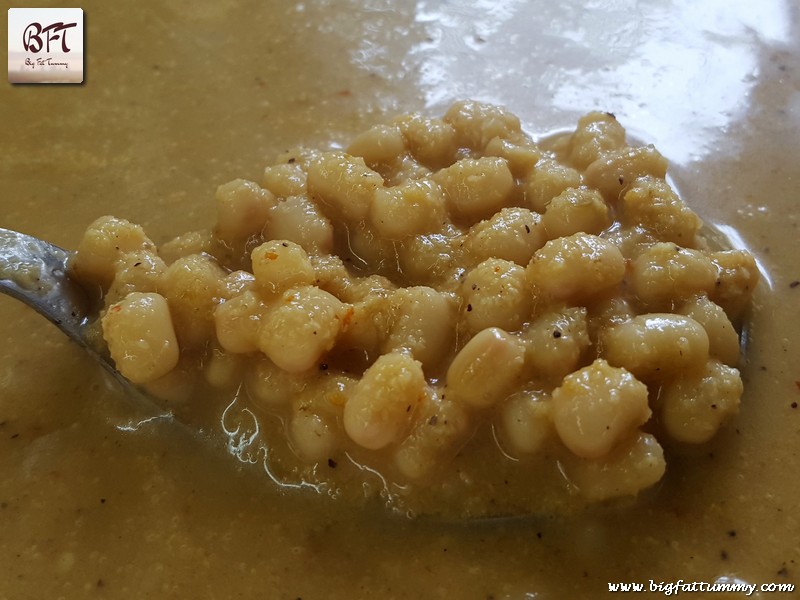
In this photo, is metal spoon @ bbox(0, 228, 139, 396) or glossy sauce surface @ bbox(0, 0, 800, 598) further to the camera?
metal spoon @ bbox(0, 228, 139, 396)

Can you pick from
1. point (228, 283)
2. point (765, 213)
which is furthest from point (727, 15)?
point (228, 283)

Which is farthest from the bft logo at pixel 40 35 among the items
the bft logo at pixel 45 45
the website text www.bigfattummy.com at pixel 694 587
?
the website text www.bigfattummy.com at pixel 694 587

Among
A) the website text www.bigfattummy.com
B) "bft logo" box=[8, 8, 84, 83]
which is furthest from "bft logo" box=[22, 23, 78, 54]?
the website text www.bigfattummy.com

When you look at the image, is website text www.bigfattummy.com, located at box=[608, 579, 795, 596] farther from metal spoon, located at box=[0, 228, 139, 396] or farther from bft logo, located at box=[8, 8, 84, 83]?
bft logo, located at box=[8, 8, 84, 83]

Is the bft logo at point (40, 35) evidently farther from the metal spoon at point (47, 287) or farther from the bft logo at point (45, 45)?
the metal spoon at point (47, 287)

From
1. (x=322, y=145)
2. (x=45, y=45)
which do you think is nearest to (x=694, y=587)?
(x=322, y=145)
